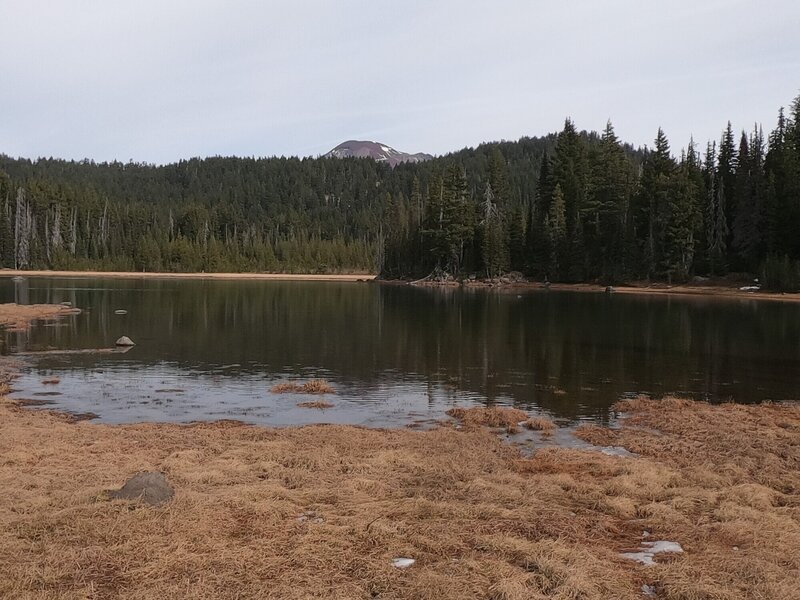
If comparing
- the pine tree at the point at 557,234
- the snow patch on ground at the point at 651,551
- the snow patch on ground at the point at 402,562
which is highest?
the pine tree at the point at 557,234

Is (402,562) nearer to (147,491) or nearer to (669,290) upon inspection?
(147,491)

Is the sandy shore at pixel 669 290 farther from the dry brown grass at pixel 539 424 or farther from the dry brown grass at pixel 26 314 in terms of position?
the dry brown grass at pixel 26 314

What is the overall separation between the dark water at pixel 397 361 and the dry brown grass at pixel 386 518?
16.3 feet

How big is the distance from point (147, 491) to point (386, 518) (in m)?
3.53

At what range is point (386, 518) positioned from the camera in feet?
30.1

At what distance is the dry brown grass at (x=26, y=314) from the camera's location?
38.8m

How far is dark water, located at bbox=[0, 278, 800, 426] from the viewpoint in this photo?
2053cm

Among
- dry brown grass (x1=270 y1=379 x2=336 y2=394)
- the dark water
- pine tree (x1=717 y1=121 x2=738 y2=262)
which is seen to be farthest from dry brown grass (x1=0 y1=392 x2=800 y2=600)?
pine tree (x1=717 y1=121 x2=738 y2=262)

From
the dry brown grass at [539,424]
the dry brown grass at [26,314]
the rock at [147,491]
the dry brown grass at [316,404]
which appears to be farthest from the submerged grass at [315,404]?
the dry brown grass at [26,314]

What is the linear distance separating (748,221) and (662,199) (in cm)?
1203

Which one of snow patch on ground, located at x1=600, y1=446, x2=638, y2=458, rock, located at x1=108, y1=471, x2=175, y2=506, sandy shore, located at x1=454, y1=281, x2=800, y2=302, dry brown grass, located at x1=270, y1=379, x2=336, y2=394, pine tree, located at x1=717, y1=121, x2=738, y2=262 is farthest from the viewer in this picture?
pine tree, located at x1=717, y1=121, x2=738, y2=262

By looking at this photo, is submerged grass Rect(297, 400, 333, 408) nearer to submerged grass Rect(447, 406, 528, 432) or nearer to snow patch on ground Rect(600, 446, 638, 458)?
submerged grass Rect(447, 406, 528, 432)

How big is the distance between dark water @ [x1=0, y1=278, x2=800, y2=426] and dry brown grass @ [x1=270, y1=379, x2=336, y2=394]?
0.47m

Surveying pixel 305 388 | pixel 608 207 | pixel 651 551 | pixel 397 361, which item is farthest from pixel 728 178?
→ pixel 651 551
